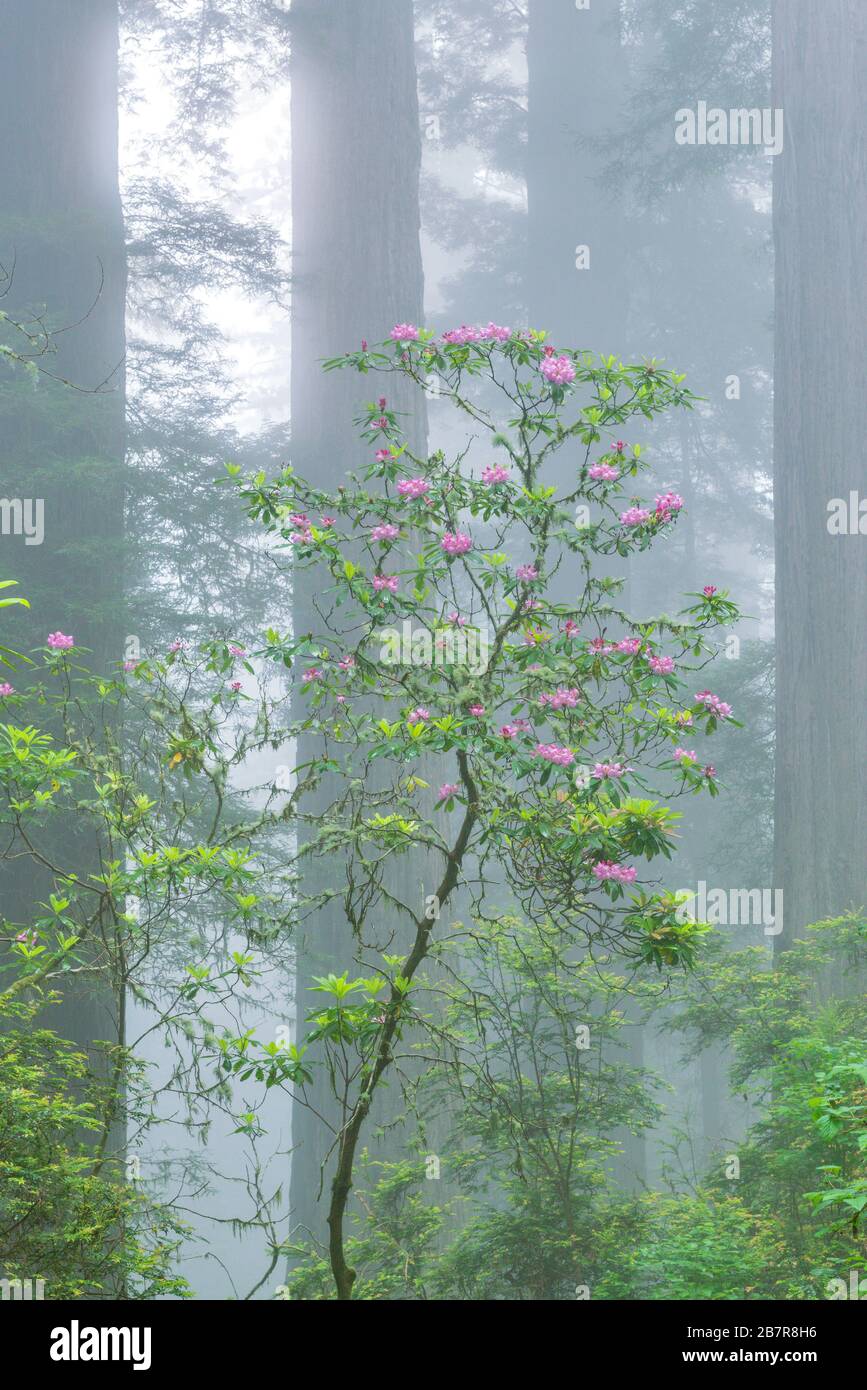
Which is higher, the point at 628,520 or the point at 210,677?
→ the point at 210,677

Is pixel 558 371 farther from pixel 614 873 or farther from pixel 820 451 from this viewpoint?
pixel 820 451

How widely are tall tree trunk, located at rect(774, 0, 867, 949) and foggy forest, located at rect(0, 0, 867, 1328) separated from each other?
0.03m

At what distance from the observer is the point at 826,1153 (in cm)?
477

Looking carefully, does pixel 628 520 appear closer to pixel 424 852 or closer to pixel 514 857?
pixel 514 857

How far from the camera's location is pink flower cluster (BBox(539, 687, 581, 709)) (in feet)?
12.9

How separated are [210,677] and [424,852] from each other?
513 cm

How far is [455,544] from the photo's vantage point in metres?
3.89

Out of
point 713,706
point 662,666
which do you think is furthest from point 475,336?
point 713,706

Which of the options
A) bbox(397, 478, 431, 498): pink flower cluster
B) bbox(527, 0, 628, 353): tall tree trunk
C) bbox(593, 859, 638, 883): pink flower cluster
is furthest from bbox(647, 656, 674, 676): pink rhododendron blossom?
bbox(527, 0, 628, 353): tall tree trunk

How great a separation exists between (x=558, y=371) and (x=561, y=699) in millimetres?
1117

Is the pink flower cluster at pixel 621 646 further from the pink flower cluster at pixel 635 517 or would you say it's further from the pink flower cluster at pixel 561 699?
the pink flower cluster at pixel 635 517
